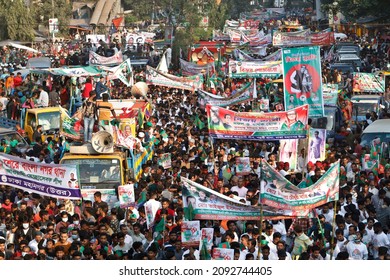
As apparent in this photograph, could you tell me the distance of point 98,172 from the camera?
17.1 meters

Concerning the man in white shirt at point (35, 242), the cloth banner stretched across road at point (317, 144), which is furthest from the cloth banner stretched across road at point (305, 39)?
the man in white shirt at point (35, 242)

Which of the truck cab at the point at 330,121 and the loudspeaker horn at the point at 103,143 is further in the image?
the truck cab at the point at 330,121

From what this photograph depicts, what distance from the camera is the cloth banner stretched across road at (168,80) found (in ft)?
97.9

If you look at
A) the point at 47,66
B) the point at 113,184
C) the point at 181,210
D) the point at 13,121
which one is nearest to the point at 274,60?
the point at 47,66

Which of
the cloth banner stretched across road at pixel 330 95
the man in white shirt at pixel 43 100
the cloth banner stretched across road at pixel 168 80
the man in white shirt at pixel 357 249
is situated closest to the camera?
the man in white shirt at pixel 357 249

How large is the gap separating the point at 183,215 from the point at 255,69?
63.1 feet

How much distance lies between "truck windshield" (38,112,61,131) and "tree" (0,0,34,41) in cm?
3890

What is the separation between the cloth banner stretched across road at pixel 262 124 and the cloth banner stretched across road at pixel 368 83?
37.7ft

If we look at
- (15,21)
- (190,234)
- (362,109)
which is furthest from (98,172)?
(15,21)

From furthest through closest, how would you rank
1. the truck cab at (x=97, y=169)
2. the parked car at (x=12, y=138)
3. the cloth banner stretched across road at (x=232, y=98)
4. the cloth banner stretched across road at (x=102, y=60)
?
1. the cloth banner stretched across road at (x=102, y=60)
2. the cloth banner stretched across road at (x=232, y=98)
3. the parked car at (x=12, y=138)
4. the truck cab at (x=97, y=169)

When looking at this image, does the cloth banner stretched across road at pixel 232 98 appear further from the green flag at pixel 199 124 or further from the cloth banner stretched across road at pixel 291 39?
the cloth banner stretched across road at pixel 291 39

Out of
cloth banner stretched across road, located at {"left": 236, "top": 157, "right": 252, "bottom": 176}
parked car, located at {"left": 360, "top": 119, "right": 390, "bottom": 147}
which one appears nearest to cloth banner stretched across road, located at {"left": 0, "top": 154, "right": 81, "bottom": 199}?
cloth banner stretched across road, located at {"left": 236, "top": 157, "right": 252, "bottom": 176}

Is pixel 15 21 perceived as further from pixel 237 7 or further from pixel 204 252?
pixel 237 7

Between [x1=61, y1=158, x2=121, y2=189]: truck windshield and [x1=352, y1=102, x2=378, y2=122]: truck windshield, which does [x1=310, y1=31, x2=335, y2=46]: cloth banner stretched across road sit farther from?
[x1=61, y1=158, x2=121, y2=189]: truck windshield
